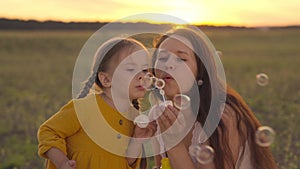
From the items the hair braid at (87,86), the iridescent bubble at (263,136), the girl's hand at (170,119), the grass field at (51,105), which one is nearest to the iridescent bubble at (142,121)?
the girl's hand at (170,119)

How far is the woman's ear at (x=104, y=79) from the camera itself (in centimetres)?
441

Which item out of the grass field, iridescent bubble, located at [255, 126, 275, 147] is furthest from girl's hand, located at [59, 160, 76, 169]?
the grass field

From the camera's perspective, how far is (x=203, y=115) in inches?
176

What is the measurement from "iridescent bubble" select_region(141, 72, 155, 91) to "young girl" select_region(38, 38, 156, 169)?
0.12 feet

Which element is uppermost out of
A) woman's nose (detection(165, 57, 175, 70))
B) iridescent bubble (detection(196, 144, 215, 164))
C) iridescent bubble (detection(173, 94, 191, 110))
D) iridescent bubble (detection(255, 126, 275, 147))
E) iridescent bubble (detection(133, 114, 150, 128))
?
woman's nose (detection(165, 57, 175, 70))

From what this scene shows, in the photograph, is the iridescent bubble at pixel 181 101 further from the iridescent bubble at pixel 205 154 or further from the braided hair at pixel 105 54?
the braided hair at pixel 105 54

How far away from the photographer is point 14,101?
12.6 metres

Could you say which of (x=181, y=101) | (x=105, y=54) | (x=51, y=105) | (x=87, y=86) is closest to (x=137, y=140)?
(x=181, y=101)

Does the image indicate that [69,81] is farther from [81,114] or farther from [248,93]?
[81,114]

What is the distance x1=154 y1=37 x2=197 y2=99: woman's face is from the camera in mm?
4254

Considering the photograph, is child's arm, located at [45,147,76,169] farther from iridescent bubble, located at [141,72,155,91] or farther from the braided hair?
iridescent bubble, located at [141,72,155,91]

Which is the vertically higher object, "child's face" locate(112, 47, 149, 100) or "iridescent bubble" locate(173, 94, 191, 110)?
"child's face" locate(112, 47, 149, 100)

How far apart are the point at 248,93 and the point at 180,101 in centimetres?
1024

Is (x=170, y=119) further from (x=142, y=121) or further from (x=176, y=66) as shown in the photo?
(x=176, y=66)
